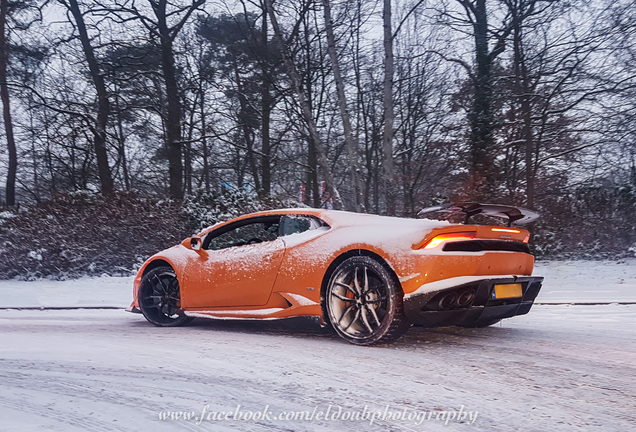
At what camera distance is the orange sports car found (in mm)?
4176

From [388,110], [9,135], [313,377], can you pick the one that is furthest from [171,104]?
[313,377]

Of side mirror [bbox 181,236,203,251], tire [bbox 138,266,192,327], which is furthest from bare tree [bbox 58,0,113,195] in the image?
side mirror [bbox 181,236,203,251]

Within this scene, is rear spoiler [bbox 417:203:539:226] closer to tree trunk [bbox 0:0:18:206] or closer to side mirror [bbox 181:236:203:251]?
side mirror [bbox 181:236:203:251]

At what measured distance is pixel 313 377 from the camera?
3.47m

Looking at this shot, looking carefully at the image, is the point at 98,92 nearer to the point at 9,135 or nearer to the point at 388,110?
the point at 9,135

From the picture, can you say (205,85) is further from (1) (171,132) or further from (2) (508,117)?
(2) (508,117)

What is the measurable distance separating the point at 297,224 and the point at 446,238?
1.50 meters

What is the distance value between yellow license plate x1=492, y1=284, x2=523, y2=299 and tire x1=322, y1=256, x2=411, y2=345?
0.74 metres

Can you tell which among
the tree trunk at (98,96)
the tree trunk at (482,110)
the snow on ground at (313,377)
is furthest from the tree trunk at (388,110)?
the tree trunk at (98,96)

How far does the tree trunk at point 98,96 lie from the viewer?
1723 centimetres

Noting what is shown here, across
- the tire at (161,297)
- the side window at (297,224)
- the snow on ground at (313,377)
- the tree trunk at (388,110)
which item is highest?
the tree trunk at (388,110)

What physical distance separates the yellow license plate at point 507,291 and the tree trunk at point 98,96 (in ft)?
49.5

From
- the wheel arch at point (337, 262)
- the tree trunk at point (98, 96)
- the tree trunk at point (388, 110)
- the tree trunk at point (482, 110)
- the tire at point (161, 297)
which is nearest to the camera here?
the wheel arch at point (337, 262)

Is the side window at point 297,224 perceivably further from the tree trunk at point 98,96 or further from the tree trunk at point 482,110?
the tree trunk at point 98,96
